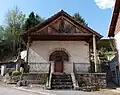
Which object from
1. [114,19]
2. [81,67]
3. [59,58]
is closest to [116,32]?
[114,19]

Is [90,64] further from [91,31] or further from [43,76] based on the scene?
[43,76]

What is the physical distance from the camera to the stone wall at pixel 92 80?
17.9m

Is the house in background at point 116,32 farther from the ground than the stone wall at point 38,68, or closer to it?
farther from the ground

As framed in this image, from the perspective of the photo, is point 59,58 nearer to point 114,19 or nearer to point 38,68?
point 38,68

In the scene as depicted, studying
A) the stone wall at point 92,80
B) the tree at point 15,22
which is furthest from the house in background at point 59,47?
the tree at point 15,22

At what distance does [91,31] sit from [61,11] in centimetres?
391

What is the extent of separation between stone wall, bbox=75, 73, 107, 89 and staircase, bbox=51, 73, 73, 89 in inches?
Result: 37.4

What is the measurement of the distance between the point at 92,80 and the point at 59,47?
6465mm

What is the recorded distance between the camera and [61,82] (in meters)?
17.4

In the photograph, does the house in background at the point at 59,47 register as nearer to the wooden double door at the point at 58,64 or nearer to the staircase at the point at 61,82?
the wooden double door at the point at 58,64

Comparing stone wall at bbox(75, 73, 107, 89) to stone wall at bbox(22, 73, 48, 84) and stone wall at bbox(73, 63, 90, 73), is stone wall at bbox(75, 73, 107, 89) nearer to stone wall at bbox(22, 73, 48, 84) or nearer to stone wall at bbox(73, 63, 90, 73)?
stone wall at bbox(22, 73, 48, 84)

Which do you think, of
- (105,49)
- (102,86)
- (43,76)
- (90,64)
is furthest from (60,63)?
(105,49)

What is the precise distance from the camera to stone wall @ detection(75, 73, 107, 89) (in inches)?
705

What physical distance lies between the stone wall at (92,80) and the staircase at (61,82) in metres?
0.95
